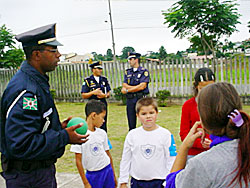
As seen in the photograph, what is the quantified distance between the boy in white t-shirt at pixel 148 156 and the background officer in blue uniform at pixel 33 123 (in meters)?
0.88

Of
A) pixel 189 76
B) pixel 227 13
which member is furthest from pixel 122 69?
pixel 227 13

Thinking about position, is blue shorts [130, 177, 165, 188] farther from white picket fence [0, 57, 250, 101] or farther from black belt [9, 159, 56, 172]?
white picket fence [0, 57, 250, 101]

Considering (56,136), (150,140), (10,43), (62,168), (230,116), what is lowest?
(62,168)

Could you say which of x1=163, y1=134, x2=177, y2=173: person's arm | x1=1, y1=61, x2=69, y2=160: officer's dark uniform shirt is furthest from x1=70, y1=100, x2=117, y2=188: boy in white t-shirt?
x1=1, y1=61, x2=69, y2=160: officer's dark uniform shirt

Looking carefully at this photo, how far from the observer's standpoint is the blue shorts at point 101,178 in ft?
10.4

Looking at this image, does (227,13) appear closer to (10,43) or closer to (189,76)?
(189,76)

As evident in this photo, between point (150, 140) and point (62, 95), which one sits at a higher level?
point (150, 140)

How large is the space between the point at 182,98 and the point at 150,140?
29.3 feet

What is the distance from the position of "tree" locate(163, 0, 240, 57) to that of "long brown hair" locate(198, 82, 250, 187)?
11.2 m

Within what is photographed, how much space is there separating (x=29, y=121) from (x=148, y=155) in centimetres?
136

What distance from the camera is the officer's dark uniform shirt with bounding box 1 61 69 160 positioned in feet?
6.32

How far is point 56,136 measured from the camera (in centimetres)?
204

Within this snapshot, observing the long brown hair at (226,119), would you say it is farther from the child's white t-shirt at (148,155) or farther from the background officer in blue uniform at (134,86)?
the background officer in blue uniform at (134,86)

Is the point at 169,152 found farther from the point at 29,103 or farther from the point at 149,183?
the point at 29,103
